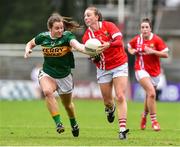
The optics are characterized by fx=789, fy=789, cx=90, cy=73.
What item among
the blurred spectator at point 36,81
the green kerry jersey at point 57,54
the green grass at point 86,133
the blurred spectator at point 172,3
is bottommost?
the blurred spectator at point 172,3

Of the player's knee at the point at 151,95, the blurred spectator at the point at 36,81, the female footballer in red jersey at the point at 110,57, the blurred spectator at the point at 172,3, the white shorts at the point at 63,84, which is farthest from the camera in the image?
the blurred spectator at the point at 172,3

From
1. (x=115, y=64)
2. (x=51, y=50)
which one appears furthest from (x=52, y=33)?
(x=115, y=64)

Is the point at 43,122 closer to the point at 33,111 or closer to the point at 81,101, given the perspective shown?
the point at 33,111

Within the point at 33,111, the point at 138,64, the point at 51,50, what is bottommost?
the point at 33,111

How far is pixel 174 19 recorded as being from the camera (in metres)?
56.6

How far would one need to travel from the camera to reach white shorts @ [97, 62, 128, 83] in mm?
15180

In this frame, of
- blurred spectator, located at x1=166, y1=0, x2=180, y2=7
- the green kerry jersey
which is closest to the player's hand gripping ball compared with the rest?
the green kerry jersey

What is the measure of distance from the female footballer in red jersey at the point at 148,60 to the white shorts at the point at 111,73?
2.46 meters

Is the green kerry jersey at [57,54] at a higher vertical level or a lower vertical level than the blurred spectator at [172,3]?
higher

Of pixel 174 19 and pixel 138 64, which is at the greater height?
pixel 138 64

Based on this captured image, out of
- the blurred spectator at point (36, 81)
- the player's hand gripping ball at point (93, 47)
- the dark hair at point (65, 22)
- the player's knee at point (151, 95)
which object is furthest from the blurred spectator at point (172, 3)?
the player's hand gripping ball at point (93, 47)

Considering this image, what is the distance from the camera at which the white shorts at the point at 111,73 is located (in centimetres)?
1518

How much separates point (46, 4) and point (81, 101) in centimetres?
2402

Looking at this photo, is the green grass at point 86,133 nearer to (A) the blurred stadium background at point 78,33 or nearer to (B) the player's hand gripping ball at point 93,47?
(B) the player's hand gripping ball at point 93,47
